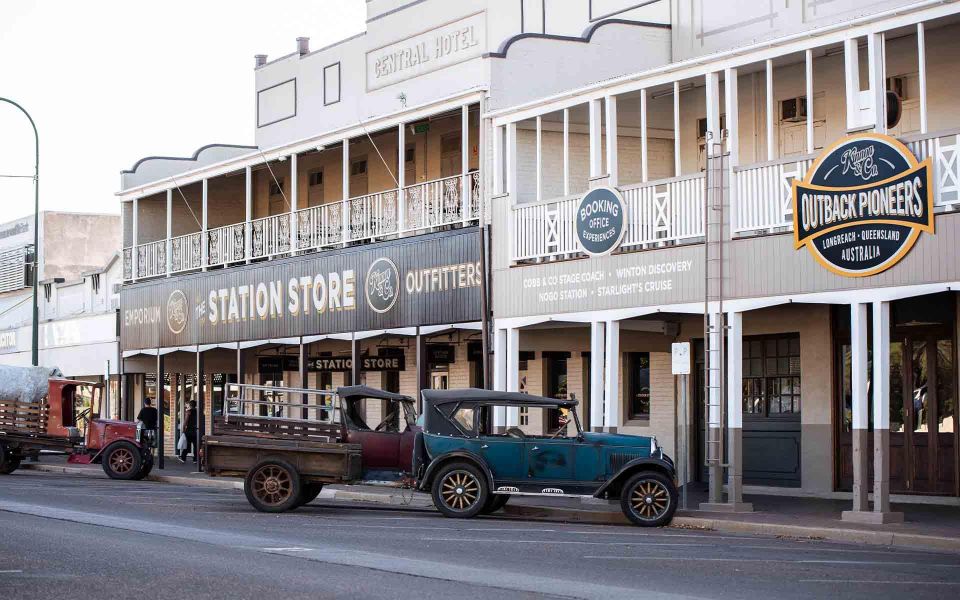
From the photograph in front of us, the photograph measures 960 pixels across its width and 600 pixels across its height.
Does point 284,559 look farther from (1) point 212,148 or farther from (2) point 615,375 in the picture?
(1) point 212,148

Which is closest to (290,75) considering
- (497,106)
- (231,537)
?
(497,106)

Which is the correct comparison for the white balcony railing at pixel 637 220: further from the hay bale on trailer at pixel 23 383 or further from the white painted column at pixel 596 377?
the hay bale on trailer at pixel 23 383

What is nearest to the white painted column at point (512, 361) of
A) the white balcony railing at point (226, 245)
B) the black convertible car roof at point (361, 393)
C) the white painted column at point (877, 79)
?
the black convertible car roof at point (361, 393)

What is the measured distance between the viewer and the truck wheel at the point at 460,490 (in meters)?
20.0

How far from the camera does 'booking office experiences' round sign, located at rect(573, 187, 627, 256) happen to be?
76.1ft

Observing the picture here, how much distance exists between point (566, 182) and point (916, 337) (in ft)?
20.9

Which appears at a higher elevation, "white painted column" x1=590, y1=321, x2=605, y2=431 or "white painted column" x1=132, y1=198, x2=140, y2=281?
"white painted column" x1=132, y1=198, x2=140, y2=281

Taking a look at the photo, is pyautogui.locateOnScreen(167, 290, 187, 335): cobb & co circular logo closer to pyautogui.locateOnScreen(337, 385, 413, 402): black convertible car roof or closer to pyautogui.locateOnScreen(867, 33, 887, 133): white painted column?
pyautogui.locateOnScreen(337, 385, 413, 402): black convertible car roof

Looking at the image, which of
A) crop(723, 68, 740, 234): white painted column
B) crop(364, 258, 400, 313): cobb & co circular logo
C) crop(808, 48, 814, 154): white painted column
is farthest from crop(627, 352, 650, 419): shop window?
crop(808, 48, 814, 154): white painted column

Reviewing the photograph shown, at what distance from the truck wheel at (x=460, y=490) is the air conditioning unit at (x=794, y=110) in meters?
8.74

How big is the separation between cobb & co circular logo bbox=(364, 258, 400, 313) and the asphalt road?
9013 millimetres

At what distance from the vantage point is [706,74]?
21.6 m

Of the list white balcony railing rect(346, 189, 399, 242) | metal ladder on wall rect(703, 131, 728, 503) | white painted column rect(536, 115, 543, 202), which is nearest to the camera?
metal ladder on wall rect(703, 131, 728, 503)

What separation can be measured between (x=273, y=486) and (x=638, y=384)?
975 cm
